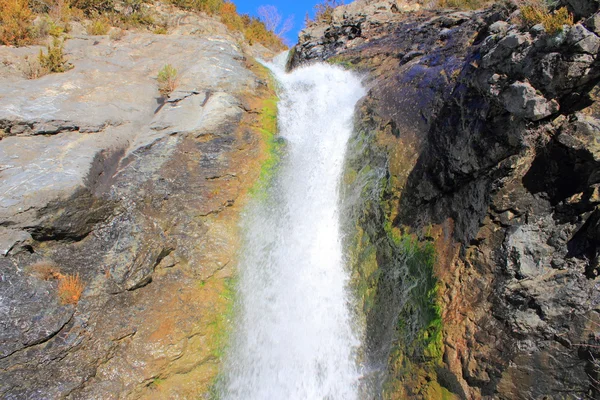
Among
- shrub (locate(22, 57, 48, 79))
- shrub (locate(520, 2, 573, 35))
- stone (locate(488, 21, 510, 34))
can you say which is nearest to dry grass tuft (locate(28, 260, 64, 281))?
shrub (locate(22, 57, 48, 79))

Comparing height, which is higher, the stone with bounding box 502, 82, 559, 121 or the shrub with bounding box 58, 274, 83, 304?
the stone with bounding box 502, 82, 559, 121

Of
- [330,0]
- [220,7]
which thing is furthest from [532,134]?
[220,7]

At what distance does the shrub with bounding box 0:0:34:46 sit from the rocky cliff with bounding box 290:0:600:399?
35.5ft

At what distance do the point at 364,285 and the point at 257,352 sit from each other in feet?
7.43

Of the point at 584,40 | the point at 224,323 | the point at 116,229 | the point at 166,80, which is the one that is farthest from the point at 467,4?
the point at 116,229

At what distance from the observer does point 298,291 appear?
255 inches

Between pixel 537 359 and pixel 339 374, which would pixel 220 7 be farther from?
pixel 537 359

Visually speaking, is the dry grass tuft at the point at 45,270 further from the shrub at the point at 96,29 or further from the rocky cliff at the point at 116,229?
the shrub at the point at 96,29

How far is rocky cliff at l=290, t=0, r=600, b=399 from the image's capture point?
3.74 metres

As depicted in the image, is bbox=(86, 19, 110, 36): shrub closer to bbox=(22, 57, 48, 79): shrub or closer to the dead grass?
the dead grass

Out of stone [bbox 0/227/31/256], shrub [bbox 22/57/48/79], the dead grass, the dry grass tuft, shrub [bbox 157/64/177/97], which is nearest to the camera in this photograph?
stone [bbox 0/227/31/256]

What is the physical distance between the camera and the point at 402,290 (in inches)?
215

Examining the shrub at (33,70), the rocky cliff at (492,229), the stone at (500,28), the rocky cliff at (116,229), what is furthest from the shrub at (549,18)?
the shrub at (33,70)

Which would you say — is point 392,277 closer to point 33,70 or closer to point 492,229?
point 492,229
